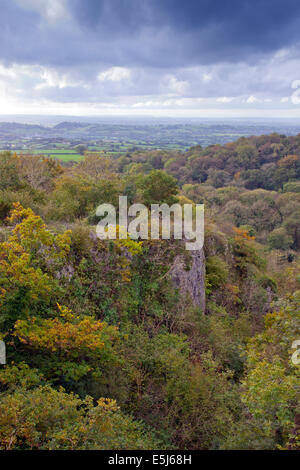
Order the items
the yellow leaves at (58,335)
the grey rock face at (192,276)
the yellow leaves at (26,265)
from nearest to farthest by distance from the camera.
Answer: the yellow leaves at (58,335) → the yellow leaves at (26,265) → the grey rock face at (192,276)

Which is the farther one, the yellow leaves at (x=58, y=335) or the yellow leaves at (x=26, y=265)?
the yellow leaves at (x=26, y=265)

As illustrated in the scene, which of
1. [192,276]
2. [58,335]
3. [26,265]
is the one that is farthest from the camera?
[192,276]

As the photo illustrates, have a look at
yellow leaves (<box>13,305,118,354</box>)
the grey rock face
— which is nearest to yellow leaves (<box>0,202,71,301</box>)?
yellow leaves (<box>13,305,118,354</box>)

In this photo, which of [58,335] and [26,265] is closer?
[58,335]

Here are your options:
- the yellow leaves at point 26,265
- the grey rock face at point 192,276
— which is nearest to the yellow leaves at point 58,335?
the yellow leaves at point 26,265

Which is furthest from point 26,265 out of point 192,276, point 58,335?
point 192,276

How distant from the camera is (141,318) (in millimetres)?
12594

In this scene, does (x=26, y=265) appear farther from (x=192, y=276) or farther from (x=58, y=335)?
(x=192, y=276)

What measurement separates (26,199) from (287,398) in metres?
13.4

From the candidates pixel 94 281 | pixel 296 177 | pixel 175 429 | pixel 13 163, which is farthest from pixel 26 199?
pixel 296 177

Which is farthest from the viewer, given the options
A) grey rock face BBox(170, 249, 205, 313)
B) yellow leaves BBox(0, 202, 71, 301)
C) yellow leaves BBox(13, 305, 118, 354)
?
grey rock face BBox(170, 249, 205, 313)

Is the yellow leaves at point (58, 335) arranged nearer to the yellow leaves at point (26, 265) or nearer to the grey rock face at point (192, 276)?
the yellow leaves at point (26, 265)

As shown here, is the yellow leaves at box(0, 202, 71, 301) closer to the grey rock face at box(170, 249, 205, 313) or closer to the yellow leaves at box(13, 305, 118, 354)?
the yellow leaves at box(13, 305, 118, 354)

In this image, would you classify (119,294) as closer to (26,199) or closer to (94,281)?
(94,281)
